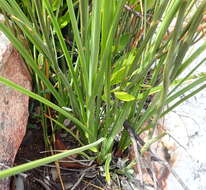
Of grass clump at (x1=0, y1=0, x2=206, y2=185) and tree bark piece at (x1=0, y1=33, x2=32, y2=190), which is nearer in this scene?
grass clump at (x1=0, y1=0, x2=206, y2=185)

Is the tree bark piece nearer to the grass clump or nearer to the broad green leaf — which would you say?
the grass clump

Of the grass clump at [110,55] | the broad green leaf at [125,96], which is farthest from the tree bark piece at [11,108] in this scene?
the broad green leaf at [125,96]

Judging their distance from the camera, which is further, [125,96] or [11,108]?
[11,108]

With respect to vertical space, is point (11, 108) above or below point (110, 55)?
below

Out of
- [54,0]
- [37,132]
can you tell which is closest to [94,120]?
[37,132]

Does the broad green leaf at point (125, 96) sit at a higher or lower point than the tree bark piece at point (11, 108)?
higher

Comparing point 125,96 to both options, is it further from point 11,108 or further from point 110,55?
point 11,108

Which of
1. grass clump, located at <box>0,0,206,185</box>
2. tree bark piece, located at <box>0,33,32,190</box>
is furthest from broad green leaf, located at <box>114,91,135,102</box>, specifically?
tree bark piece, located at <box>0,33,32,190</box>

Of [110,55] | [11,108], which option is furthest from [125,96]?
[11,108]

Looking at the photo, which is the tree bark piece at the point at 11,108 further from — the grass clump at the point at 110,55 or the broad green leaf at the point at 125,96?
the broad green leaf at the point at 125,96

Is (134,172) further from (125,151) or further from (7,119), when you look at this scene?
(7,119)

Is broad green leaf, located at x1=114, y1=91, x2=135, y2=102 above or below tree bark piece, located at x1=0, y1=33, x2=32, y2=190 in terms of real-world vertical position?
above
